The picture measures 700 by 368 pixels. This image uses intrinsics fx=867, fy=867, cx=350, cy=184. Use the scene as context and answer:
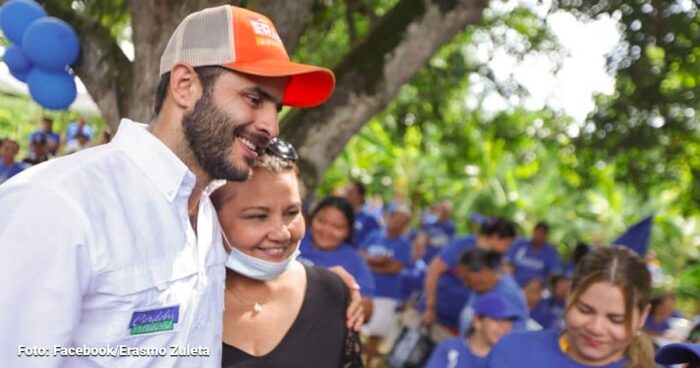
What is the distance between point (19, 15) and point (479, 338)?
2922 millimetres

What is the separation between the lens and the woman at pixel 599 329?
307 centimetres

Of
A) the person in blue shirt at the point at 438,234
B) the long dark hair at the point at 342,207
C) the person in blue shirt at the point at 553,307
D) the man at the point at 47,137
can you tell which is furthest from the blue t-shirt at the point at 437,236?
the long dark hair at the point at 342,207

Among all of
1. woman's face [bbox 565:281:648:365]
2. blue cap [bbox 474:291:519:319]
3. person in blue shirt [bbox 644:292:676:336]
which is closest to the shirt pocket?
woman's face [bbox 565:281:648:365]

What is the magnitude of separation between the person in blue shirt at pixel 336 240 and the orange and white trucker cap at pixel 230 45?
3.80 metres

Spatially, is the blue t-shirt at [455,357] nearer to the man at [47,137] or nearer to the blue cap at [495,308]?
the blue cap at [495,308]

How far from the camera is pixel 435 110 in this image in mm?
8609

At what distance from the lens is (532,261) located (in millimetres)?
9969

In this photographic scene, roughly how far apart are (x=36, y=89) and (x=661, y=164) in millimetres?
5537

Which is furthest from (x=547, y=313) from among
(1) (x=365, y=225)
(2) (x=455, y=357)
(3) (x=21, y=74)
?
(3) (x=21, y=74)

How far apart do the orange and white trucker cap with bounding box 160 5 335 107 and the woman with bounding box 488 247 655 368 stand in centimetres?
149

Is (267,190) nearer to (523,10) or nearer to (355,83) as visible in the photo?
(355,83)

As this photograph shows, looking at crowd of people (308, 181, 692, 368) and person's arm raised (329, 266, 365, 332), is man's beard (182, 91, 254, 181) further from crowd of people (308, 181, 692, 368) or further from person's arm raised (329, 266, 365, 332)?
crowd of people (308, 181, 692, 368)

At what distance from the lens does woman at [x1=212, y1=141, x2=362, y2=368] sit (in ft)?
8.71

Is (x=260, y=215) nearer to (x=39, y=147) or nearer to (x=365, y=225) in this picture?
(x=39, y=147)
